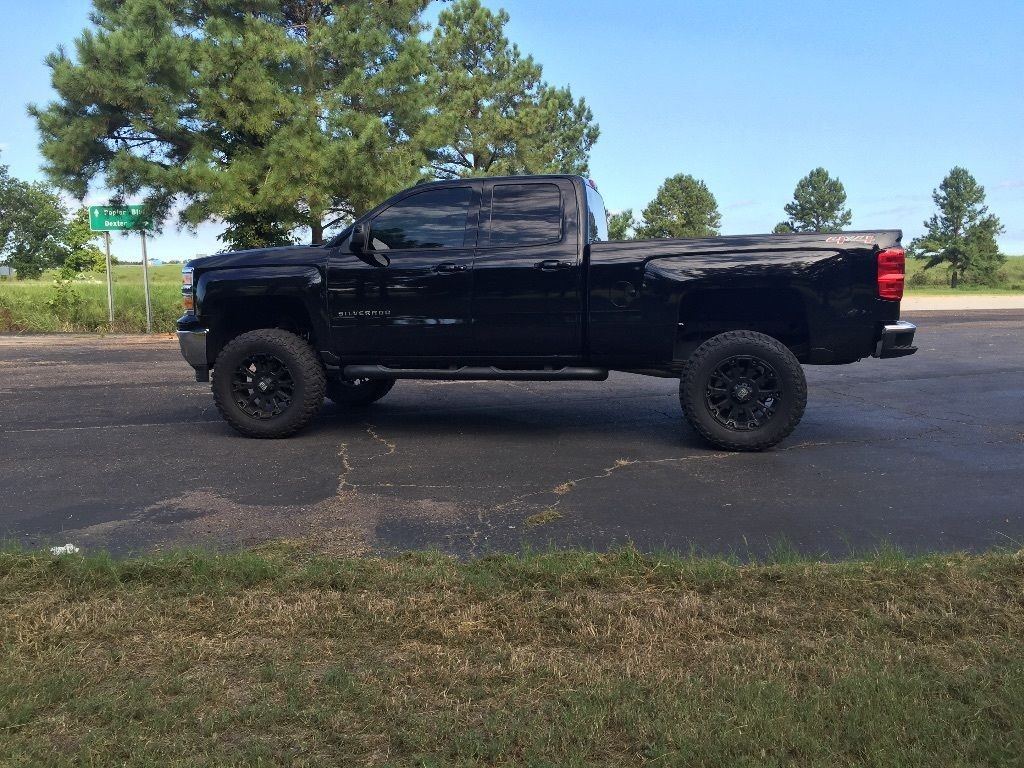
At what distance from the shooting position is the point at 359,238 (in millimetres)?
7270

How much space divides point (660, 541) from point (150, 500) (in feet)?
10.5

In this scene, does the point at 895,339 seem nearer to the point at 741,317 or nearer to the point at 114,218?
the point at 741,317

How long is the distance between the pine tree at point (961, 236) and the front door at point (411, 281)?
67.4 m

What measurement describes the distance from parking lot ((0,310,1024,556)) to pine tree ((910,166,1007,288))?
6534cm

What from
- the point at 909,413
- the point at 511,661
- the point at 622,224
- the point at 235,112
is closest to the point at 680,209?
the point at 622,224

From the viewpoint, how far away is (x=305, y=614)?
362cm

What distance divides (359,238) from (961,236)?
76.3m

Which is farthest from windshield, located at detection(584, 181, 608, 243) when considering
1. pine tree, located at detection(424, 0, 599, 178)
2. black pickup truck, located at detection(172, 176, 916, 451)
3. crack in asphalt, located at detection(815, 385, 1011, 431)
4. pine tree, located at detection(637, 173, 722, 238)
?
pine tree, located at detection(637, 173, 722, 238)

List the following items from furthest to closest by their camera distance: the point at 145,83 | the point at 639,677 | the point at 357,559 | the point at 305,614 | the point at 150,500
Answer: the point at 145,83
the point at 150,500
the point at 357,559
the point at 305,614
the point at 639,677

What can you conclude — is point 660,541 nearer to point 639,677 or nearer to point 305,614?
point 639,677

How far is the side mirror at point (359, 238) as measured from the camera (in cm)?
727

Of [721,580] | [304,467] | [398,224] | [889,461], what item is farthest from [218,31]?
[721,580]

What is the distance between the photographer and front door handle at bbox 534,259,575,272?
7.00 metres

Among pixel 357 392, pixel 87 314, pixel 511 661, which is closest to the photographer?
pixel 511 661
